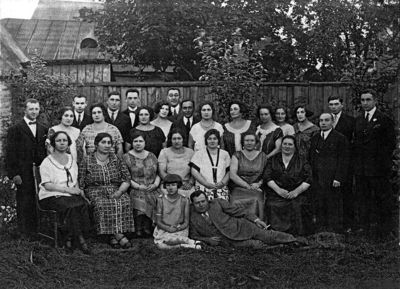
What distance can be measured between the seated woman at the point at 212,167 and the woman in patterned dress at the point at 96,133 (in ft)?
2.56

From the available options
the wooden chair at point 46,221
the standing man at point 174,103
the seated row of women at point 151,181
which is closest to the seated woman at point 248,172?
the seated row of women at point 151,181

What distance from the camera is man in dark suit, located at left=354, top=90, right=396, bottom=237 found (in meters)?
5.14

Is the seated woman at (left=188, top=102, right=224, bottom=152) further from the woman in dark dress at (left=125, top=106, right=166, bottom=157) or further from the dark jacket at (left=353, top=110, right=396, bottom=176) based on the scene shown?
the dark jacket at (left=353, top=110, right=396, bottom=176)

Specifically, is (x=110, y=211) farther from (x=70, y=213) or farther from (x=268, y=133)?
(x=268, y=133)

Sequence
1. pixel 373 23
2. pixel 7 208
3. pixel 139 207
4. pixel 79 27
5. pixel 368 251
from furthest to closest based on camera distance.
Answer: pixel 79 27 < pixel 373 23 < pixel 7 208 < pixel 139 207 < pixel 368 251

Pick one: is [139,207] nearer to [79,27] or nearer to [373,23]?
[373,23]

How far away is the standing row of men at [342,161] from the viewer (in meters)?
5.13

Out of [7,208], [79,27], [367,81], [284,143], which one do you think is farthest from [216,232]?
[79,27]

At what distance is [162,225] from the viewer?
487cm

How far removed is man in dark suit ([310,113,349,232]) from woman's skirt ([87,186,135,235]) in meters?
1.84

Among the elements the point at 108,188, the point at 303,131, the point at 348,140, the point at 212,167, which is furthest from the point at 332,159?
the point at 108,188

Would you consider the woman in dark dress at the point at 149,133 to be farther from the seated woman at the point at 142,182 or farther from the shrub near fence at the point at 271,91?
the shrub near fence at the point at 271,91

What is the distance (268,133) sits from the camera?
5590 mm

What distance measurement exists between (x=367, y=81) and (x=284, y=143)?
187 cm
